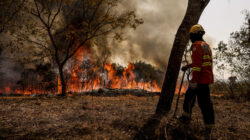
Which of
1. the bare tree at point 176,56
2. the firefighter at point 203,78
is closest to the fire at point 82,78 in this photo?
the bare tree at point 176,56

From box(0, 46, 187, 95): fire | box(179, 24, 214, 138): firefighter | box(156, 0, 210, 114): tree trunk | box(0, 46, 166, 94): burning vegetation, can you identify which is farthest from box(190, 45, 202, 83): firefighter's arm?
box(0, 46, 166, 94): burning vegetation

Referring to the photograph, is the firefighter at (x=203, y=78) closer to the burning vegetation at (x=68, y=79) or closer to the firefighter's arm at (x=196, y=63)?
the firefighter's arm at (x=196, y=63)

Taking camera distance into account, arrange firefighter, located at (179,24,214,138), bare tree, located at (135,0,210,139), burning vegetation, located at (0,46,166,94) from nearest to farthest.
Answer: firefighter, located at (179,24,214,138) → bare tree, located at (135,0,210,139) → burning vegetation, located at (0,46,166,94)

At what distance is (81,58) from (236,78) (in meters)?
16.5

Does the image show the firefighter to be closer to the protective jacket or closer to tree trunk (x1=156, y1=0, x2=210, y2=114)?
the protective jacket

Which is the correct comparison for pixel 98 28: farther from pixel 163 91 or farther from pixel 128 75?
pixel 128 75

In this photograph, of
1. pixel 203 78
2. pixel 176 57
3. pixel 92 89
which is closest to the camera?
pixel 203 78

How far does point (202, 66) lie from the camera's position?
11.0ft

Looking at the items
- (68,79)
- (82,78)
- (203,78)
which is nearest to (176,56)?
(203,78)

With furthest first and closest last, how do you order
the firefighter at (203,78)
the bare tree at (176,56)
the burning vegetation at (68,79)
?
1. the burning vegetation at (68,79)
2. the bare tree at (176,56)
3. the firefighter at (203,78)

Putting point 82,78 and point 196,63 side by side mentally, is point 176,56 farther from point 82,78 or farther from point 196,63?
point 82,78

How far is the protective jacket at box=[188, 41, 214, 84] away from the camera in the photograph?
328cm

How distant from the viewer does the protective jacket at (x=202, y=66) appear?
328 cm

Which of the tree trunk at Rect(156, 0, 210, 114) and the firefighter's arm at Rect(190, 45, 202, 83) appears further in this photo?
the tree trunk at Rect(156, 0, 210, 114)
